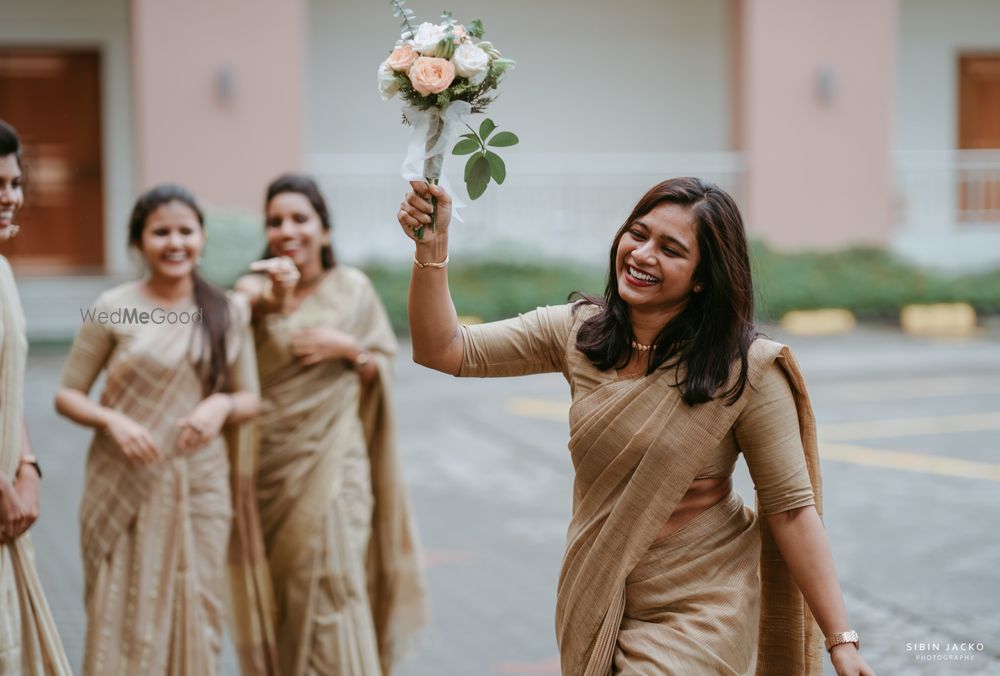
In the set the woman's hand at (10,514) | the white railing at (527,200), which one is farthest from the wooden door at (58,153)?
the woman's hand at (10,514)

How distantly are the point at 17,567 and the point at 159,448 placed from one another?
39.5 inches

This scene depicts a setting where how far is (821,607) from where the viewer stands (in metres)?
3.25

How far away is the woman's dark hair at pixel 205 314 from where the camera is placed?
4.87 meters

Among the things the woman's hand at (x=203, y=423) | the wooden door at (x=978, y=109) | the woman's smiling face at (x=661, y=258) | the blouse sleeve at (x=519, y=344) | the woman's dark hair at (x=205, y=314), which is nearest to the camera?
the woman's smiling face at (x=661, y=258)

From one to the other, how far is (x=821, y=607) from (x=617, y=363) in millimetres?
785

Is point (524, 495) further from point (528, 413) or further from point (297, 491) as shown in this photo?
point (297, 491)

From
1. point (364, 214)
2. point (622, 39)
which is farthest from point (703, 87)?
point (364, 214)

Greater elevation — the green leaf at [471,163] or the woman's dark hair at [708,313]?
the green leaf at [471,163]

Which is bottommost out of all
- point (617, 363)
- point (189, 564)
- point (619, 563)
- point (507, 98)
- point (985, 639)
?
point (985, 639)

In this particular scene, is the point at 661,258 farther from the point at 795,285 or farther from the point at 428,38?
the point at 795,285

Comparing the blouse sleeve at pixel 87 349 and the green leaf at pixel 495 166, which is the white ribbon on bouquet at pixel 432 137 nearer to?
the green leaf at pixel 495 166

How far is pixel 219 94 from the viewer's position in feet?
57.6

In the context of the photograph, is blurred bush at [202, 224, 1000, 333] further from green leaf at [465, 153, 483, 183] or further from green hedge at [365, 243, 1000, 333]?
green leaf at [465, 153, 483, 183]

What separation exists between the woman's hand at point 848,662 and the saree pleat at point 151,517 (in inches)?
95.7
